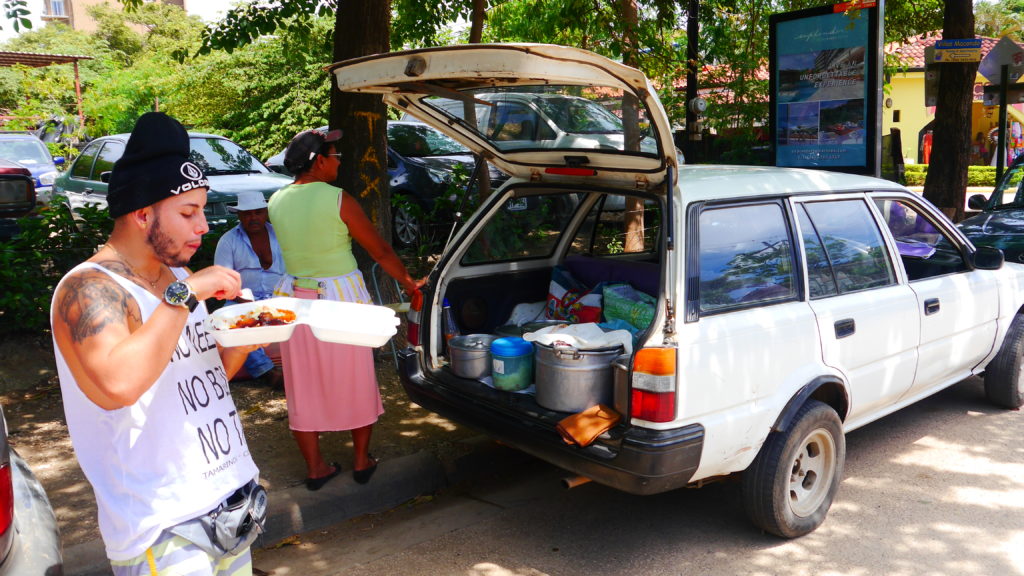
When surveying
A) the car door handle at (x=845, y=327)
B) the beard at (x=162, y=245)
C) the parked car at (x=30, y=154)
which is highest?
the parked car at (x=30, y=154)

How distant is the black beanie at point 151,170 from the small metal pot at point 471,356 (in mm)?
2330

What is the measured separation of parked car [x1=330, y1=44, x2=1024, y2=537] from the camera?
340cm


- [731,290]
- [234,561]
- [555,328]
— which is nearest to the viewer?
[234,561]

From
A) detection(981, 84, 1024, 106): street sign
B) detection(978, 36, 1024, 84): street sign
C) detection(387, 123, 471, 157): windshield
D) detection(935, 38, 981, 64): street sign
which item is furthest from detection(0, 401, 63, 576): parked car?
detection(981, 84, 1024, 106): street sign

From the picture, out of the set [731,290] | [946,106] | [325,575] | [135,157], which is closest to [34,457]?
[325,575]

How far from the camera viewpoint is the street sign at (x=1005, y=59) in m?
11.1

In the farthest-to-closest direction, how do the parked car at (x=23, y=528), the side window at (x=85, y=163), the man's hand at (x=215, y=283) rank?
the side window at (x=85, y=163)
the parked car at (x=23, y=528)
the man's hand at (x=215, y=283)

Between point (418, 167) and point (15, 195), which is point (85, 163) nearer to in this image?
point (15, 195)

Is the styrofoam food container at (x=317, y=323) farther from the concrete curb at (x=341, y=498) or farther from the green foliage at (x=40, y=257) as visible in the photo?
the green foliage at (x=40, y=257)

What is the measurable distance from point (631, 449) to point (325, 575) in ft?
5.17

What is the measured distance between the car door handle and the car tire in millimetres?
2100

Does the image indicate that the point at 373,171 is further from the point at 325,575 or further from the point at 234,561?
the point at 234,561

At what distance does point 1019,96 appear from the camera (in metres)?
12.2

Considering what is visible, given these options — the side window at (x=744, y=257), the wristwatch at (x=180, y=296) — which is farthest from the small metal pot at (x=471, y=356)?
the wristwatch at (x=180, y=296)
